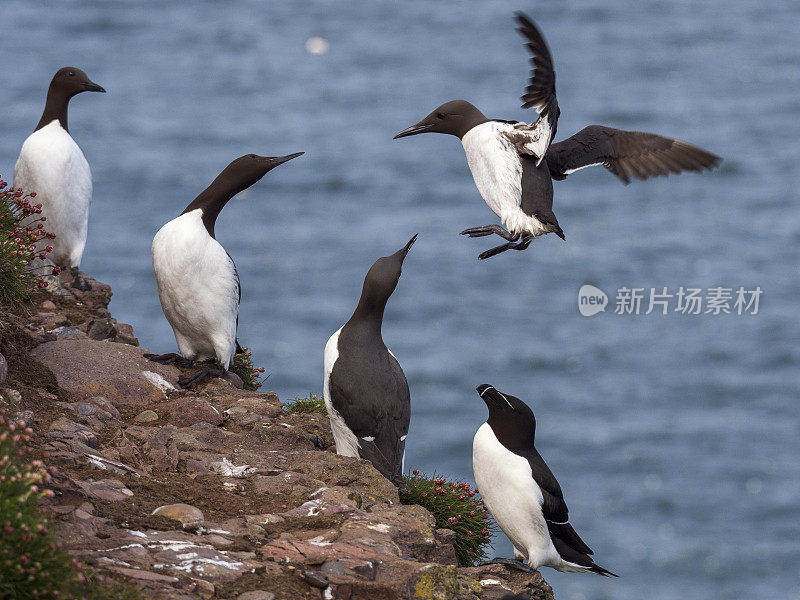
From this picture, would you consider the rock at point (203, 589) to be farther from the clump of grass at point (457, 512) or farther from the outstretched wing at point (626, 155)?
the outstretched wing at point (626, 155)

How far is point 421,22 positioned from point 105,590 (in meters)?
71.8

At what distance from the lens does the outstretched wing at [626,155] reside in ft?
25.2

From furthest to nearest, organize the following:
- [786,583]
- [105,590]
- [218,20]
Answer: [218,20] < [786,583] < [105,590]

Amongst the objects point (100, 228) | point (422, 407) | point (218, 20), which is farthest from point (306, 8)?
point (422, 407)

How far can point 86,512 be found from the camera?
666cm

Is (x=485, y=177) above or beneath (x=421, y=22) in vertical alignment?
beneath

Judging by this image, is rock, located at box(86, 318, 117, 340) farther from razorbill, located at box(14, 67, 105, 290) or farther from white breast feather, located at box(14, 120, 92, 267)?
white breast feather, located at box(14, 120, 92, 267)

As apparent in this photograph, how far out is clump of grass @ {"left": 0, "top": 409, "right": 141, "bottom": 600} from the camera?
542 cm

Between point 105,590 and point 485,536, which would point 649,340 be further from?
point 105,590

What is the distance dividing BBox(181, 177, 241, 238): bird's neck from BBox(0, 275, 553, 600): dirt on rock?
3.89 ft

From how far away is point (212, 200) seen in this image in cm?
957

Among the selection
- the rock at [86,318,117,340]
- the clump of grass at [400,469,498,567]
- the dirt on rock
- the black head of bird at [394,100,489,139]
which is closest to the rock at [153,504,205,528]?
the dirt on rock

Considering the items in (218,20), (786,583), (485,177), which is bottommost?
(786,583)

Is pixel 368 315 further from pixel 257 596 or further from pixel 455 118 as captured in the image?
pixel 257 596
